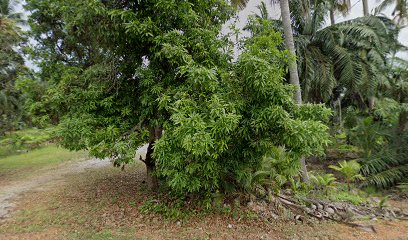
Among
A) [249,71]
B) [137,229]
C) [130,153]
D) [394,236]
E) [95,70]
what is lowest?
[394,236]

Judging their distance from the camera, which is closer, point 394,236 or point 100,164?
point 394,236

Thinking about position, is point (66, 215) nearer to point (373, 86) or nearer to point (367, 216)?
point (367, 216)

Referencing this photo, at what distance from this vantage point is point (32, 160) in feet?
42.9

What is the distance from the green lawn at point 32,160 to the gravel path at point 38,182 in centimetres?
108

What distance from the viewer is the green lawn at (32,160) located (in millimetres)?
10591

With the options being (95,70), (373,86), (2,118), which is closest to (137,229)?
(95,70)

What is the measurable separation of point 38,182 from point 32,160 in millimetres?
5651

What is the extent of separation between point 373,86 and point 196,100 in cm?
837

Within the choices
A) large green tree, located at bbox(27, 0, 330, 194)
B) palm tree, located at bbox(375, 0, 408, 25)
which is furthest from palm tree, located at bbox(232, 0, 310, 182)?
palm tree, located at bbox(375, 0, 408, 25)

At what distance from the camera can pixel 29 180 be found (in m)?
8.93

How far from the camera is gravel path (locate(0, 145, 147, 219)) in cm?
642

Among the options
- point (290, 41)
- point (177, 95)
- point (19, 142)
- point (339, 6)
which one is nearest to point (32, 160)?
point (19, 142)

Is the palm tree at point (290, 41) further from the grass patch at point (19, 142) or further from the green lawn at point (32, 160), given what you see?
the grass patch at point (19, 142)

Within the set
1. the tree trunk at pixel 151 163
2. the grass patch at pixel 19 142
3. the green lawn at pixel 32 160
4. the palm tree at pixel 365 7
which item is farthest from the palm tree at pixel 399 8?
the grass patch at pixel 19 142
